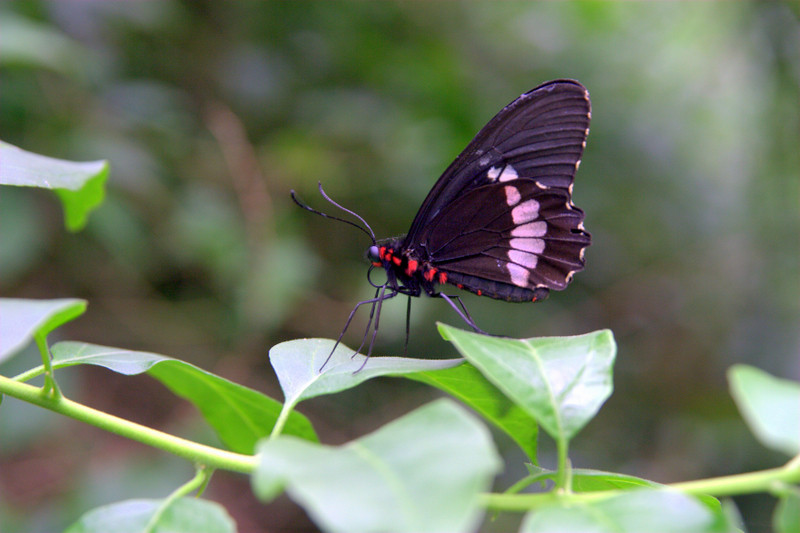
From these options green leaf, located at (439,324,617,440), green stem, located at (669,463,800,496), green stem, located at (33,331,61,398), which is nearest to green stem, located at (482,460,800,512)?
green stem, located at (669,463,800,496)

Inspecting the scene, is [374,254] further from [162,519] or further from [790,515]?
[790,515]

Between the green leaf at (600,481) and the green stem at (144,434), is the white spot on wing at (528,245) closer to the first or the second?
the green leaf at (600,481)

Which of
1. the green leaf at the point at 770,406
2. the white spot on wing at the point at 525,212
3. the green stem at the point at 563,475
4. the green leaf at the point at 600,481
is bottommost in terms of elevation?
the green leaf at the point at 600,481

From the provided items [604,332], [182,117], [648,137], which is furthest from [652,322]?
[604,332]

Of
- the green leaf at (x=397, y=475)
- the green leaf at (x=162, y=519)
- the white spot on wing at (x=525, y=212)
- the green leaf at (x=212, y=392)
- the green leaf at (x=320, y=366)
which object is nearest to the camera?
the green leaf at (x=397, y=475)

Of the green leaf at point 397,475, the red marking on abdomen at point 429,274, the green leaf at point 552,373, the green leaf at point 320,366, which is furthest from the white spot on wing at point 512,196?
the green leaf at point 397,475

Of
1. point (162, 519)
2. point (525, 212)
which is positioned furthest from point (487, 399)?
point (525, 212)

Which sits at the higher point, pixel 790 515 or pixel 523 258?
pixel 523 258
